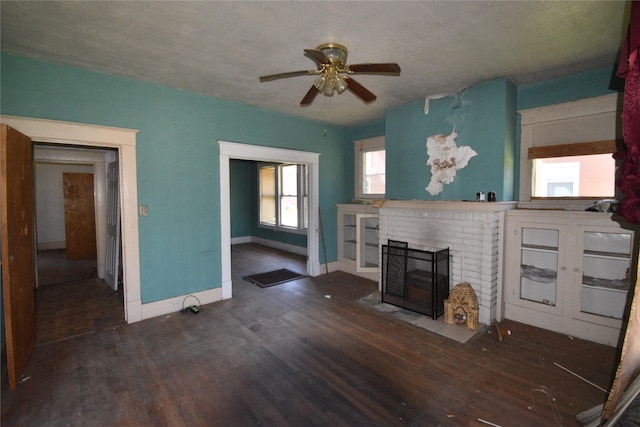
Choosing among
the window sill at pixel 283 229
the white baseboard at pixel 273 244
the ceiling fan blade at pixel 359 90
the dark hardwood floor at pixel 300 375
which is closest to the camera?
the dark hardwood floor at pixel 300 375

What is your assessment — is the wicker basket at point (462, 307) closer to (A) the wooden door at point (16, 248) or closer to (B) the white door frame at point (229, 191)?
(B) the white door frame at point (229, 191)

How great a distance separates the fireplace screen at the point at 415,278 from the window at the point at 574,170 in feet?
4.81

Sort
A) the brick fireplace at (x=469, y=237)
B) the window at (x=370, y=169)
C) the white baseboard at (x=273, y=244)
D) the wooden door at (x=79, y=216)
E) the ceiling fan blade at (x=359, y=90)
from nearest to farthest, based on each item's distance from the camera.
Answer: the ceiling fan blade at (x=359, y=90) < the brick fireplace at (x=469, y=237) < the window at (x=370, y=169) < the wooden door at (x=79, y=216) < the white baseboard at (x=273, y=244)

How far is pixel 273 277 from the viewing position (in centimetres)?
522

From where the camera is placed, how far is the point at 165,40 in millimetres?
2490

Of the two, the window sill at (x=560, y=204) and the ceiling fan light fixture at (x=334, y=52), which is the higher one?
the ceiling fan light fixture at (x=334, y=52)

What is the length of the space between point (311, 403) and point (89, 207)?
7.59 metres

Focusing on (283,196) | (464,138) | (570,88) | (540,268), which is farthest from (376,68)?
(283,196)

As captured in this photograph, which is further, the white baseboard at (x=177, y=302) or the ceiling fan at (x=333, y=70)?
the white baseboard at (x=177, y=302)

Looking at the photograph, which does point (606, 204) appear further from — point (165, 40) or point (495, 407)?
point (165, 40)

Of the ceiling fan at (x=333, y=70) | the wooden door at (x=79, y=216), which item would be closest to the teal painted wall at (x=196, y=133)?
the ceiling fan at (x=333, y=70)

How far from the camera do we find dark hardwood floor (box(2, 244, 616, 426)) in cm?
202

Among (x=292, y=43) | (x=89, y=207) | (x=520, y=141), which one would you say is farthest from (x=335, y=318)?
(x=89, y=207)

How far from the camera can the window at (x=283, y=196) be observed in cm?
707
